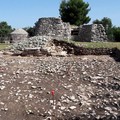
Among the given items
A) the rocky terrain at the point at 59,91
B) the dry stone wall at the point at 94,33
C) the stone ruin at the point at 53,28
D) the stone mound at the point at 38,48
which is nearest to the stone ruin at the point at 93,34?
the dry stone wall at the point at 94,33

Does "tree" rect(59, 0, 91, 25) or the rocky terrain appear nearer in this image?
the rocky terrain

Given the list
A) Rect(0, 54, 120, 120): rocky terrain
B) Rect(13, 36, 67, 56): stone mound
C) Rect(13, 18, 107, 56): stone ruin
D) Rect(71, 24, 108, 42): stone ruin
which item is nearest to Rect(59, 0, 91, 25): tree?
Rect(13, 18, 107, 56): stone ruin

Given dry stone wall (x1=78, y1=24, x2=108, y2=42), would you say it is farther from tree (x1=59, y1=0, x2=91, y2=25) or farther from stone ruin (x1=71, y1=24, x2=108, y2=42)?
tree (x1=59, y1=0, x2=91, y2=25)

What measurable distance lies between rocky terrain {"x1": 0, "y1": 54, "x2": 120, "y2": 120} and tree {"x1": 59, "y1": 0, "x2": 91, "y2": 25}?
2845 centimetres

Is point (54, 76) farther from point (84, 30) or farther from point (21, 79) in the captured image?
point (84, 30)

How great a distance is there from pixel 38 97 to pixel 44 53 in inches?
242

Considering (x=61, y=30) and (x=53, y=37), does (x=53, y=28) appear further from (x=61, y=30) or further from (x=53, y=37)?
(x=53, y=37)

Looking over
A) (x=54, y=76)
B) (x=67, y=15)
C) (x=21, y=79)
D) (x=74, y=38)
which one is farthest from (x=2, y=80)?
(x=67, y=15)

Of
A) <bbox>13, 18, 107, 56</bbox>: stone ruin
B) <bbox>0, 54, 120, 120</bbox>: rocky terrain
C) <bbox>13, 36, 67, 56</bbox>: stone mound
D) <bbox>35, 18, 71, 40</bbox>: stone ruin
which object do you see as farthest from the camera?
<bbox>35, 18, 71, 40</bbox>: stone ruin

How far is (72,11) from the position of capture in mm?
39344

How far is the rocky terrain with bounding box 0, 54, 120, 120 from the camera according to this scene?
683cm

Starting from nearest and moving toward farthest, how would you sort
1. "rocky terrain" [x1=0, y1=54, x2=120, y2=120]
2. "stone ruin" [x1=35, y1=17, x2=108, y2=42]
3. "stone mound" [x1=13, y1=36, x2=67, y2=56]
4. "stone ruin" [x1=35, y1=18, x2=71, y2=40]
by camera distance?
"rocky terrain" [x1=0, y1=54, x2=120, y2=120]
"stone mound" [x1=13, y1=36, x2=67, y2=56]
"stone ruin" [x1=35, y1=17, x2=108, y2=42]
"stone ruin" [x1=35, y1=18, x2=71, y2=40]

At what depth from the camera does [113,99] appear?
768 centimetres

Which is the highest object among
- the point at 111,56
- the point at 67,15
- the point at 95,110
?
the point at 67,15
